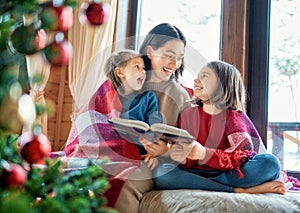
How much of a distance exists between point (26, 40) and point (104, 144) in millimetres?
1023

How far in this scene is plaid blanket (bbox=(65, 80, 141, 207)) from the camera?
1.26 m

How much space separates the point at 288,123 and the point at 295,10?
0.60 metres

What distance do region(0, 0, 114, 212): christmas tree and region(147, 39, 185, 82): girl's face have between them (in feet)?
4.21

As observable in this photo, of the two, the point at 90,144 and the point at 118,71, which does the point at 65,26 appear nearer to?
the point at 90,144

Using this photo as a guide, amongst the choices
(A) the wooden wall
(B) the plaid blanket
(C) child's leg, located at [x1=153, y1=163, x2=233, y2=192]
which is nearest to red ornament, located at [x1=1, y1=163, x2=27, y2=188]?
(B) the plaid blanket

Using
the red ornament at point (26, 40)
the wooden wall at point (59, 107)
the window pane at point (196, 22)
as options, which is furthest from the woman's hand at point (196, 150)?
the wooden wall at point (59, 107)

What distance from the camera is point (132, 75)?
62.4 inches

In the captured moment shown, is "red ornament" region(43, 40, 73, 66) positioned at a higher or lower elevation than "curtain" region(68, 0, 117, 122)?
lower

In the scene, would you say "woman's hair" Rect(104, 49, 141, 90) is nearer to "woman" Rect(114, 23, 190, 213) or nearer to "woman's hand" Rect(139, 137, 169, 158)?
"woman" Rect(114, 23, 190, 213)

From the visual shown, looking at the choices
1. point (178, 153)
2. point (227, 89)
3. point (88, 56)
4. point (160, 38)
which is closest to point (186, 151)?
point (178, 153)

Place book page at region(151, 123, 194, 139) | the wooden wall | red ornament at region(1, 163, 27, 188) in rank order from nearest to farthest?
1. red ornament at region(1, 163, 27, 188)
2. book page at region(151, 123, 194, 139)
3. the wooden wall

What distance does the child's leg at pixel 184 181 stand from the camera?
1.30 metres

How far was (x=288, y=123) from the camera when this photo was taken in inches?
73.9

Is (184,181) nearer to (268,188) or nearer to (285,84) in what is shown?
(268,188)
